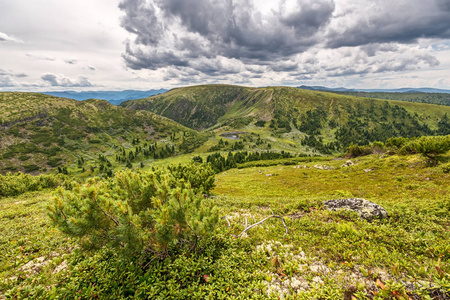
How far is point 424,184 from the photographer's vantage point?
2356cm

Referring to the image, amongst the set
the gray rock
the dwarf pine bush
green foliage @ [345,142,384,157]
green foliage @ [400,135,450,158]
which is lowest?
green foliage @ [345,142,384,157]

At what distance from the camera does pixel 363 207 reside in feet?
45.0

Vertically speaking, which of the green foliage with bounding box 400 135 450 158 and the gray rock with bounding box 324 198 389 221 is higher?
the green foliage with bounding box 400 135 450 158

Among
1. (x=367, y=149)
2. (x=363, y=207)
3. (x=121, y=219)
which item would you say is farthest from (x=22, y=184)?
(x=367, y=149)

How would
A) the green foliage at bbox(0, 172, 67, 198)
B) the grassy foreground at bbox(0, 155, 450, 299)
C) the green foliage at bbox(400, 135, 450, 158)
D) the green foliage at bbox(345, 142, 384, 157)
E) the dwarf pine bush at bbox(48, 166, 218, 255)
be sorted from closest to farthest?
the dwarf pine bush at bbox(48, 166, 218, 255) → the grassy foreground at bbox(0, 155, 450, 299) → the green foliage at bbox(400, 135, 450, 158) → the green foliage at bbox(0, 172, 67, 198) → the green foliage at bbox(345, 142, 384, 157)

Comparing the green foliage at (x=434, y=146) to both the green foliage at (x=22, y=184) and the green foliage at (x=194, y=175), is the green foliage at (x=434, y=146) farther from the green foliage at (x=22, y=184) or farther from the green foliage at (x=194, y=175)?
the green foliage at (x=22, y=184)

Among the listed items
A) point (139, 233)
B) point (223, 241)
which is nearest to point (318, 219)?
point (223, 241)

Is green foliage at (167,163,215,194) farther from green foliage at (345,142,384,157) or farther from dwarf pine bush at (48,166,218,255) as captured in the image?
green foliage at (345,142,384,157)

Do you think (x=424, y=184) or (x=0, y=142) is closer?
(x=424, y=184)

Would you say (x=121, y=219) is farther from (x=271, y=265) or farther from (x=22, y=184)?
(x=22, y=184)

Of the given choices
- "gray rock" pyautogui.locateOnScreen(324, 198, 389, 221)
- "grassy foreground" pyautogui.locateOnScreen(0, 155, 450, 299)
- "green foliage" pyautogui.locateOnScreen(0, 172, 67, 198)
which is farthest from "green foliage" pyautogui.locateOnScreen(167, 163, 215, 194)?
"green foliage" pyautogui.locateOnScreen(0, 172, 67, 198)

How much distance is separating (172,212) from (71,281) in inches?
225

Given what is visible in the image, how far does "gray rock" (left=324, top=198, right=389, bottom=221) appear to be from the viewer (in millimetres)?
12812

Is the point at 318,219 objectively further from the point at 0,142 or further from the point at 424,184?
the point at 0,142
